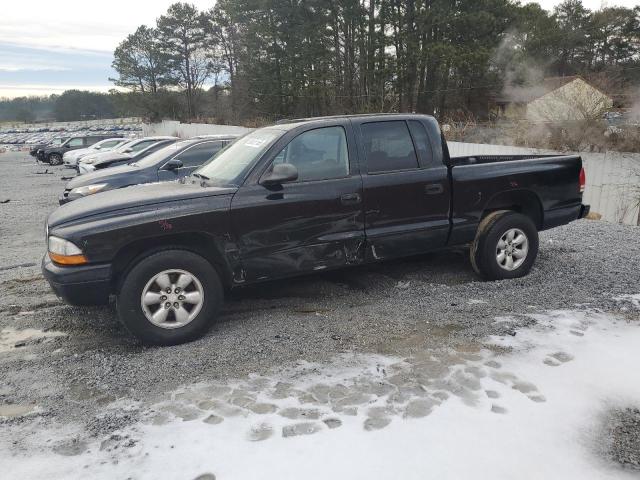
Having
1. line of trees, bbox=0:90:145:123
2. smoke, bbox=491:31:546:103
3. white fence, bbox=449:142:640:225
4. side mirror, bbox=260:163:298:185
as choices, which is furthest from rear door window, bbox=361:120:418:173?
line of trees, bbox=0:90:145:123

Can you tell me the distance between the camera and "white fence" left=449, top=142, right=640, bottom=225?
13633 millimetres

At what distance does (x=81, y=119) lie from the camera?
12256cm

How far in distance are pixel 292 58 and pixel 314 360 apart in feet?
131

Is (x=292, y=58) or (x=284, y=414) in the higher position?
(x=292, y=58)

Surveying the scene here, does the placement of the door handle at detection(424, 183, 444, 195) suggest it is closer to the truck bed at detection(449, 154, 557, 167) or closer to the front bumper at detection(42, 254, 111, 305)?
the truck bed at detection(449, 154, 557, 167)

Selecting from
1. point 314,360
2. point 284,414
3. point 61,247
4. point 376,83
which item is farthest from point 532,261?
point 376,83

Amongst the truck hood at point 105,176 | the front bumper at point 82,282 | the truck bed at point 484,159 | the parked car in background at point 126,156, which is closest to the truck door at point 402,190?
the truck bed at point 484,159

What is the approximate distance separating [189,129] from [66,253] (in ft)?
148

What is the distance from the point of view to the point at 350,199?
4.85m

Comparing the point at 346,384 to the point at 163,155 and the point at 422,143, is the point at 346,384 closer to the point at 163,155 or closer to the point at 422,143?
the point at 422,143

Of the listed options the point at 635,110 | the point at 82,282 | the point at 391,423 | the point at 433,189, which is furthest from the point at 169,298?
the point at 635,110

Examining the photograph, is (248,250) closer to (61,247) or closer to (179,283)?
(179,283)

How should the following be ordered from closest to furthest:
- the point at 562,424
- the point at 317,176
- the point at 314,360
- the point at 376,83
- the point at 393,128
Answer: the point at 562,424 < the point at 314,360 < the point at 317,176 < the point at 393,128 < the point at 376,83

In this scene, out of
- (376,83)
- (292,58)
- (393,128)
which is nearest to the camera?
(393,128)
